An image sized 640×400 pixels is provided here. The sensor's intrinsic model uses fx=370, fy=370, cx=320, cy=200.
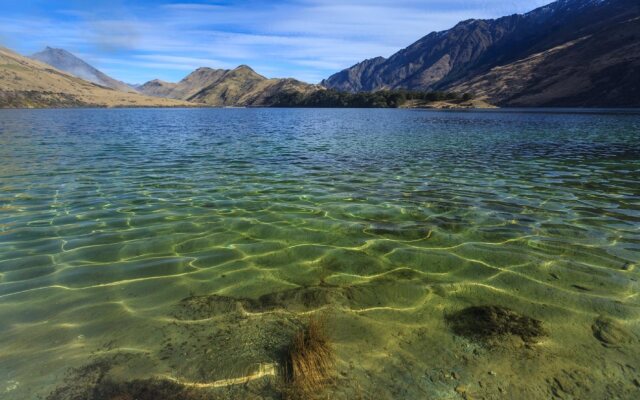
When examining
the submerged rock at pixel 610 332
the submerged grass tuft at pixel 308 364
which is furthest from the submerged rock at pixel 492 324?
the submerged grass tuft at pixel 308 364

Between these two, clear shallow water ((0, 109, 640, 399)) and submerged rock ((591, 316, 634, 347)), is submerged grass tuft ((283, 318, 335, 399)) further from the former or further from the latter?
submerged rock ((591, 316, 634, 347))

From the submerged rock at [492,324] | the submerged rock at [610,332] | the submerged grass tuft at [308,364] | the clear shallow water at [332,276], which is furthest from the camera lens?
the submerged rock at [492,324]

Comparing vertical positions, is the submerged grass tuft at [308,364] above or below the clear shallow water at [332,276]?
above

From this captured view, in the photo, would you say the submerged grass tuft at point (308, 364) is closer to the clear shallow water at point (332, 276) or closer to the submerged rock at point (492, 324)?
the clear shallow water at point (332, 276)

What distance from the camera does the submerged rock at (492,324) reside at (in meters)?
6.07

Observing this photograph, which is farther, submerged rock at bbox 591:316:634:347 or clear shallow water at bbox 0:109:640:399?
submerged rock at bbox 591:316:634:347

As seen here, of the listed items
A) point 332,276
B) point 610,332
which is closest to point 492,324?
point 610,332

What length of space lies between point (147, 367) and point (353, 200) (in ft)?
34.8

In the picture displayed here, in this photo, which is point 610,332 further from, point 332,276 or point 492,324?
point 332,276

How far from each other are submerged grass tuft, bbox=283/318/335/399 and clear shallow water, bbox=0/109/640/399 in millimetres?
283

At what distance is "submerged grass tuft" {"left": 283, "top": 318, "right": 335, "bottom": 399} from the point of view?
4.82m

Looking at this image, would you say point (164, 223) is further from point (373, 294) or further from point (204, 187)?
point (373, 294)

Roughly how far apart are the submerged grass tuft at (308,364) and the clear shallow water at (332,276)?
0.93 ft

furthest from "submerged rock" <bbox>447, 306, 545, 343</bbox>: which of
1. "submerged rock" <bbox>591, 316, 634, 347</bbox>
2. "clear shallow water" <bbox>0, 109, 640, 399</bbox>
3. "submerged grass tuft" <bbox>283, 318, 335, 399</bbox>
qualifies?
"submerged grass tuft" <bbox>283, 318, 335, 399</bbox>
